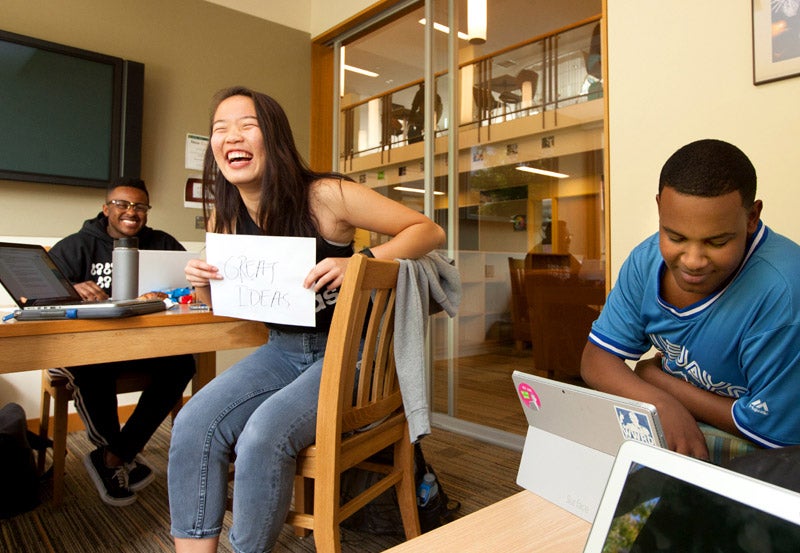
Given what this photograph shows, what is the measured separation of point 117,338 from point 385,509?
89 centimetres

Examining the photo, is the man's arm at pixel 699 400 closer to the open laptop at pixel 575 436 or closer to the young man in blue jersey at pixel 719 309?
the young man in blue jersey at pixel 719 309

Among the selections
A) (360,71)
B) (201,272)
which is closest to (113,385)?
(201,272)

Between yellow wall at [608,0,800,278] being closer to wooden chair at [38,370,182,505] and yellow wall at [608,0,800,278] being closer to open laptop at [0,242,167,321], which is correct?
open laptop at [0,242,167,321]

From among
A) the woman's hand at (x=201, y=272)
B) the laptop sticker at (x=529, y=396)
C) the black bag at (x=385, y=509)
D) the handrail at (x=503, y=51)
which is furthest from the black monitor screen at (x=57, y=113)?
the laptop sticker at (x=529, y=396)

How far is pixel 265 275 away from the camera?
124 centimetres

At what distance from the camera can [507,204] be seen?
2.55 m

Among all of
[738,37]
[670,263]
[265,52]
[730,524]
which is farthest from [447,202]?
[730,524]

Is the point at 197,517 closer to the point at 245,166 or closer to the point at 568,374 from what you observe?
the point at 245,166

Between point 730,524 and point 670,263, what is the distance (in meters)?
0.64

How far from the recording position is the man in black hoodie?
1822mm

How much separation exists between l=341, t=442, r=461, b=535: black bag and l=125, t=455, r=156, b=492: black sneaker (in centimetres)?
80

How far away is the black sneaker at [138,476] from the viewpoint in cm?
188

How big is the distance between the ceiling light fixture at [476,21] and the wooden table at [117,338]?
196 cm

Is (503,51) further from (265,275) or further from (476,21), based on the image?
(265,275)
